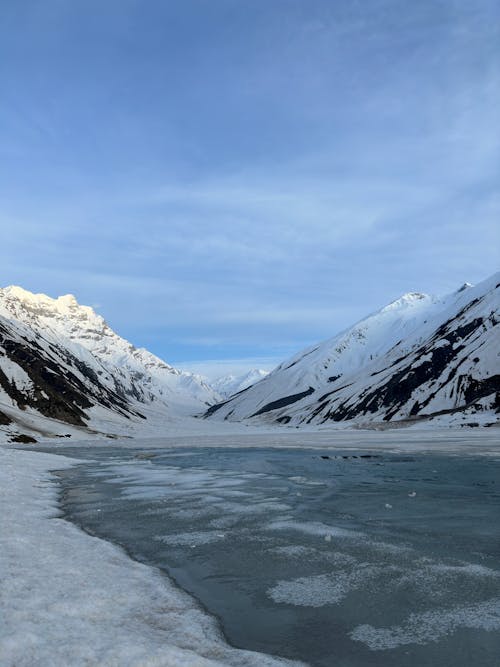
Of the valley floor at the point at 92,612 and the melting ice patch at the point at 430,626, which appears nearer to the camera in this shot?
the valley floor at the point at 92,612

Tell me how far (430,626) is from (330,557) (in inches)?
176

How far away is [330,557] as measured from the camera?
13.3 metres

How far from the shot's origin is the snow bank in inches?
295

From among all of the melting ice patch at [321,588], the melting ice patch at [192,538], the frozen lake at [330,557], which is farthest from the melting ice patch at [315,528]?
the melting ice patch at [321,588]

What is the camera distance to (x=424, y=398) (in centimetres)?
16888

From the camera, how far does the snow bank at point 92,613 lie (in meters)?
7.48

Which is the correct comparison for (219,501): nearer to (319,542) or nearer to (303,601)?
A: (319,542)

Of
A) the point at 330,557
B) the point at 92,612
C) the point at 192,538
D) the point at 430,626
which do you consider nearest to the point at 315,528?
the point at 330,557

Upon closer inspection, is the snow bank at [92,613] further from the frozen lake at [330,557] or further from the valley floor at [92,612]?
the frozen lake at [330,557]

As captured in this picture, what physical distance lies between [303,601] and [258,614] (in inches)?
40.5

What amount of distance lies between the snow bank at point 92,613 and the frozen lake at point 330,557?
1.99 ft

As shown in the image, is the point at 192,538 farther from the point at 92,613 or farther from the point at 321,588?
the point at 92,613

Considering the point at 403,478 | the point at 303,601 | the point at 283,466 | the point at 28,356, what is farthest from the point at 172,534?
the point at 28,356

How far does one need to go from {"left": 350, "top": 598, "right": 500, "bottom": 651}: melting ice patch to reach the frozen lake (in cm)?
3
